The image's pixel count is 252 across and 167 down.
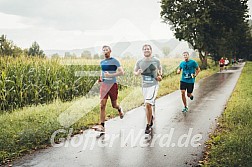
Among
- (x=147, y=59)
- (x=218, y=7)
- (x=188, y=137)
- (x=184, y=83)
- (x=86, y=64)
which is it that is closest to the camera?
(x=188, y=137)

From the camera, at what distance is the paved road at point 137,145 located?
4941 millimetres

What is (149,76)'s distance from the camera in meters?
6.98

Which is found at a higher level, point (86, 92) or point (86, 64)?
point (86, 64)

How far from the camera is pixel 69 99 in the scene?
1219 cm

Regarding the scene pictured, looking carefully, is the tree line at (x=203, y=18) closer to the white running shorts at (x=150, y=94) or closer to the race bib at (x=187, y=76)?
the race bib at (x=187, y=76)

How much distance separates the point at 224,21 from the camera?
3431 centimetres

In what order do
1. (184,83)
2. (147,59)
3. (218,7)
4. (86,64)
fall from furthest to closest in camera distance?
1. (218,7)
2. (86,64)
3. (184,83)
4. (147,59)

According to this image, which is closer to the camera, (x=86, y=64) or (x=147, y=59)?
(x=147, y=59)

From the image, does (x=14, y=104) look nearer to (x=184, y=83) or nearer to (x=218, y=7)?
(x=184, y=83)

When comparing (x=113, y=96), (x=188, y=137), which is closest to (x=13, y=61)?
(x=113, y=96)

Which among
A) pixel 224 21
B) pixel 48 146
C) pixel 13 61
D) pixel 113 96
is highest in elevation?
pixel 224 21

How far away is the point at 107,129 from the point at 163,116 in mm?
2183

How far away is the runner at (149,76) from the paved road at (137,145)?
0.67 meters

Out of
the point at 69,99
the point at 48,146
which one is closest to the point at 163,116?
the point at 48,146
